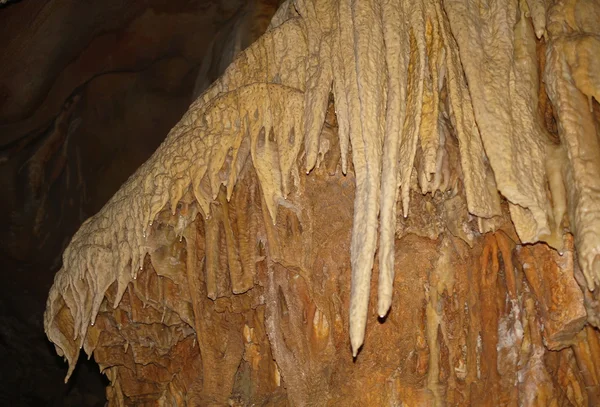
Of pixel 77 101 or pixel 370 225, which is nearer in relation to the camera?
pixel 370 225

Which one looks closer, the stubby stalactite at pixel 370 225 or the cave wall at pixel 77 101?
the stubby stalactite at pixel 370 225

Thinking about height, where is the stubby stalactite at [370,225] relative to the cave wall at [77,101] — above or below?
below

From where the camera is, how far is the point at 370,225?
285 centimetres

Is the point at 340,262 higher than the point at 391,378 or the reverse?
higher

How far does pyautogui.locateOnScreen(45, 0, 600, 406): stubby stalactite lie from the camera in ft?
10.1

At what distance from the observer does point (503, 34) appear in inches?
131

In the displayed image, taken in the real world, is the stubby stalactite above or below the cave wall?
below

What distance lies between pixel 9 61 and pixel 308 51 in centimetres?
355

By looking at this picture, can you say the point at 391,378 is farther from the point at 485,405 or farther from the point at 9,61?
the point at 9,61

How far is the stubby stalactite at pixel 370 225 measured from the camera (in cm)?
307

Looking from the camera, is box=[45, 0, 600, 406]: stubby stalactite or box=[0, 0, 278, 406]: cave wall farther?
box=[0, 0, 278, 406]: cave wall

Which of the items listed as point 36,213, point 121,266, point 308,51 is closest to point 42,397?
point 36,213

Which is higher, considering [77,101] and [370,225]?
[77,101]

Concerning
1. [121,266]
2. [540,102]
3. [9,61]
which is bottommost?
[121,266]
